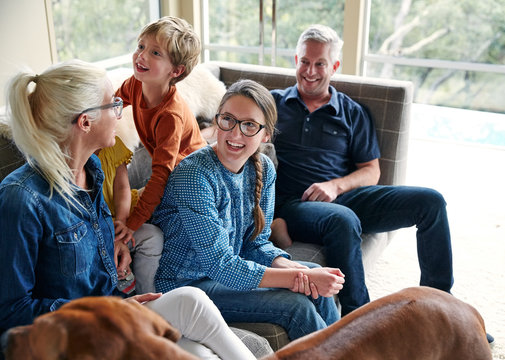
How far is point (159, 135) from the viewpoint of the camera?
2170mm

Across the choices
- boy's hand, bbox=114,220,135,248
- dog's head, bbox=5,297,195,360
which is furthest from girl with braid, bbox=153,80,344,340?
dog's head, bbox=5,297,195,360

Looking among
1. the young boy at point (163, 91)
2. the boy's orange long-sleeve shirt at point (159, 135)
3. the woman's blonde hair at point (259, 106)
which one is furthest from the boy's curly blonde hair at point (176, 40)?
the woman's blonde hair at point (259, 106)

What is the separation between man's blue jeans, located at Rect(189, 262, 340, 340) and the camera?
72.1 inches

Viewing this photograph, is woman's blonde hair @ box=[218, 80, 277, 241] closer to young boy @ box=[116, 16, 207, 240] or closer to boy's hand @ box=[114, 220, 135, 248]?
young boy @ box=[116, 16, 207, 240]

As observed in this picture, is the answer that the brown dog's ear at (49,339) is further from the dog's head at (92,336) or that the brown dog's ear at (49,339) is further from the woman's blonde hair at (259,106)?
the woman's blonde hair at (259,106)

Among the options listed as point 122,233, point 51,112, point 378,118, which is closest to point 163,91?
point 122,233

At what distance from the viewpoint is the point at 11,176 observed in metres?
1.53

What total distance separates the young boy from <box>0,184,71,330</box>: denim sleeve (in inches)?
25.4

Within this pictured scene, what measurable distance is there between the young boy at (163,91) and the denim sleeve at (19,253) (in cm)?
64

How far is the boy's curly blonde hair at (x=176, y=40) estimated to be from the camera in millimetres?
2242

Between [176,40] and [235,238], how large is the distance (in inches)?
30.7

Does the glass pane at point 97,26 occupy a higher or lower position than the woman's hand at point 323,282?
higher

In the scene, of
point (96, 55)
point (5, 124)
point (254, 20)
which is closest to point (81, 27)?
point (96, 55)

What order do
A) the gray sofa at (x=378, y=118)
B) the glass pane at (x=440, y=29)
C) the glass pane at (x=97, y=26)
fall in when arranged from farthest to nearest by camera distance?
the glass pane at (x=440, y=29)
the glass pane at (x=97, y=26)
the gray sofa at (x=378, y=118)
